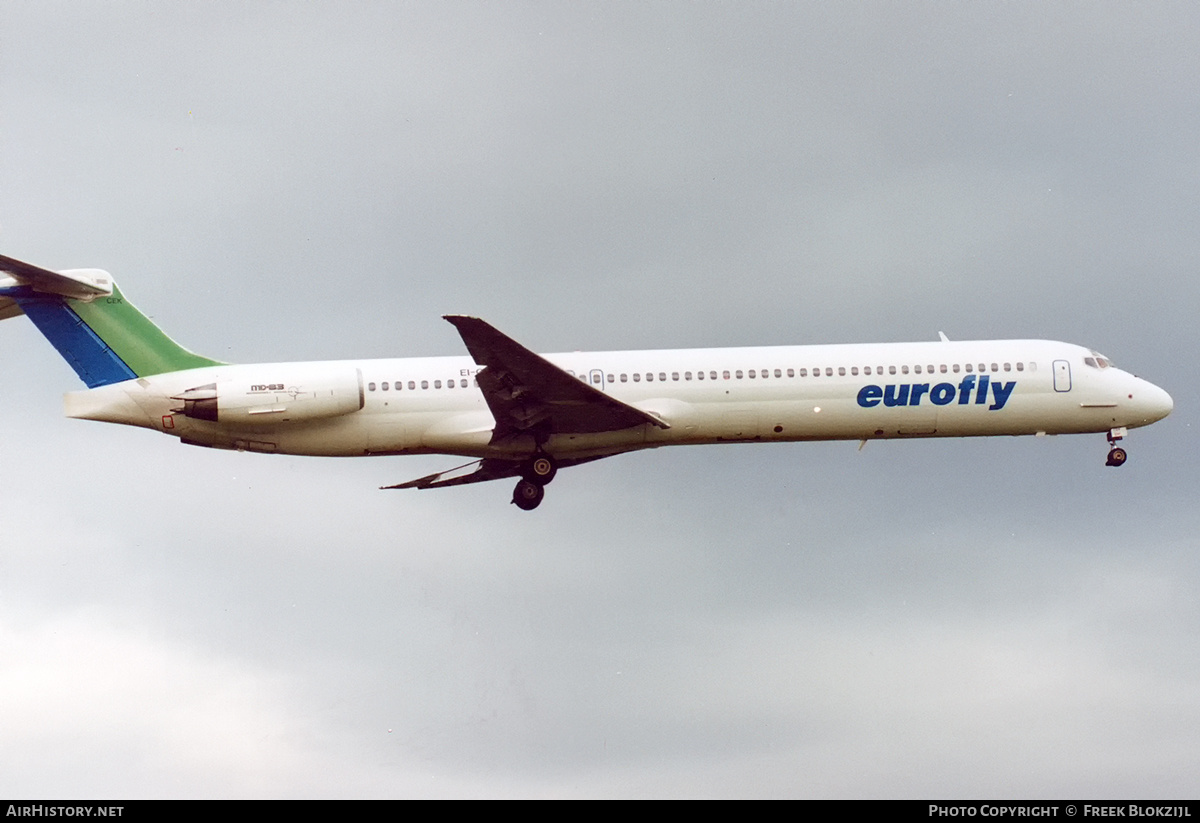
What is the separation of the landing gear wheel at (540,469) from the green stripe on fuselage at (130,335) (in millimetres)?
8595

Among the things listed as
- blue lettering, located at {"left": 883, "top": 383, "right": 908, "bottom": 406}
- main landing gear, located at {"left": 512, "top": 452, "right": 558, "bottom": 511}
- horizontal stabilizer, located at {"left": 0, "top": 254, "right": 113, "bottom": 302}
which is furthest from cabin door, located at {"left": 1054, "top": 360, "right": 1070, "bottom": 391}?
horizontal stabilizer, located at {"left": 0, "top": 254, "right": 113, "bottom": 302}

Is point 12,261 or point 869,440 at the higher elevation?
point 12,261

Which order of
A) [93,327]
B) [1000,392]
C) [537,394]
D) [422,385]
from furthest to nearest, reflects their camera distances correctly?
[1000,392] < [422,385] < [93,327] < [537,394]

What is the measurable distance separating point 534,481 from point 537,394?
308 cm

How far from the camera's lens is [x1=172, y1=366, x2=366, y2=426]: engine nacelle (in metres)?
34.7

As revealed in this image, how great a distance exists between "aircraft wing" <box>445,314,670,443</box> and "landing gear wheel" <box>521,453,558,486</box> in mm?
841

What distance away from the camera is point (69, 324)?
35.9 metres

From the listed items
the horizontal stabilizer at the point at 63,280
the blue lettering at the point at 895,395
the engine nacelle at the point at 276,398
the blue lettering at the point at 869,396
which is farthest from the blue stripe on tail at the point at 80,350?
the blue lettering at the point at 895,395

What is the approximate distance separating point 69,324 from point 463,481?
35.2 feet

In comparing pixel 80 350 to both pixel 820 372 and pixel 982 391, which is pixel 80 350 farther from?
pixel 982 391

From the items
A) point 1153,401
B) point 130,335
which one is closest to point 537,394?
point 130,335

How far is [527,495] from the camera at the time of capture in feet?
123
